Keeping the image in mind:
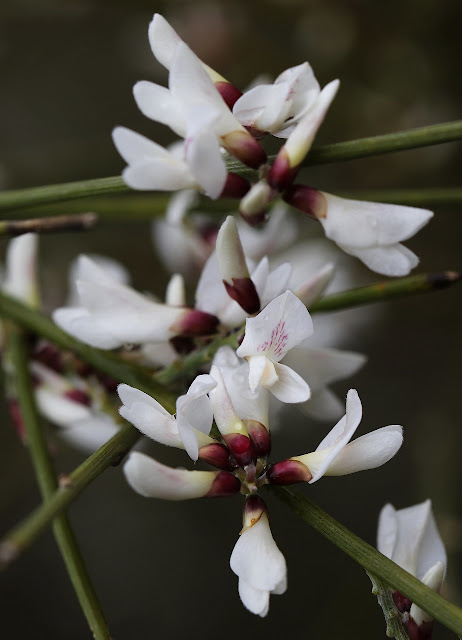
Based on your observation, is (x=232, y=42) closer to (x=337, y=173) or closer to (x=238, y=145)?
(x=337, y=173)

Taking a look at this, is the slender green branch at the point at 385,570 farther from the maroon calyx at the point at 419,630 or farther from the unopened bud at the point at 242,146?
the unopened bud at the point at 242,146

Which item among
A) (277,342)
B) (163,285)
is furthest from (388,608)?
(163,285)

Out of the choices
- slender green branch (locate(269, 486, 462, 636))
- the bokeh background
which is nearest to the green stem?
slender green branch (locate(269, 486, 462, 636))

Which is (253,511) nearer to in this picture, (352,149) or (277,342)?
(277,342)

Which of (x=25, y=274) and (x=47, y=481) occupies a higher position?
(x=25, y=274)

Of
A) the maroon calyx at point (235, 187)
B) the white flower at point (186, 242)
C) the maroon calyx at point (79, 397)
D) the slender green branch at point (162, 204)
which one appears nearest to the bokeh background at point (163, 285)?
the white flower at point (186, 242)

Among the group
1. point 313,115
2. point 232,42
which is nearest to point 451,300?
point 232,42
